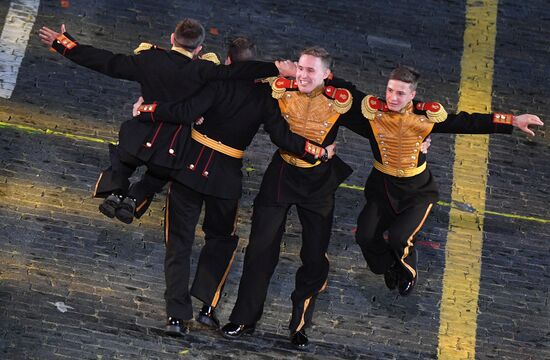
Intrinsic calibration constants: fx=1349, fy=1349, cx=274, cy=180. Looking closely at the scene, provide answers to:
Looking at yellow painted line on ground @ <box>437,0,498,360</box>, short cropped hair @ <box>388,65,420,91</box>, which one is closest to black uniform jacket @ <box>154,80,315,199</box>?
short cropped hair @ <box>388,65,420,91</box>

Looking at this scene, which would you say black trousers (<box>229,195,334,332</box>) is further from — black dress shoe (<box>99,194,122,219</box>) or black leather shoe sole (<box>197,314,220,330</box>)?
black dress shoe (<box>99,194,122,219</box>)

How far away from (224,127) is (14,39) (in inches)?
96.7

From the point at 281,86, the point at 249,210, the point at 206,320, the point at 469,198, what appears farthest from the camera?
the point at 469,198

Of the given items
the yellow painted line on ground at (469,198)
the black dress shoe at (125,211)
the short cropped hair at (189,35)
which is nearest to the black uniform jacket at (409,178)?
the yellow painted line on ground at (469,198)

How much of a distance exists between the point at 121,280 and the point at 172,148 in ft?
3.58

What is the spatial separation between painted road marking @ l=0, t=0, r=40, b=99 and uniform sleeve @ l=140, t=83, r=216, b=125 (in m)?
1.87

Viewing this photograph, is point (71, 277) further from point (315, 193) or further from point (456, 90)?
point (456, 90)

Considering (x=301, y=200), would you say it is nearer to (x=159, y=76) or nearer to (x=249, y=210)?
(x=249, y=210)

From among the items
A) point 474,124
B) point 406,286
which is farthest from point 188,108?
point 406,286

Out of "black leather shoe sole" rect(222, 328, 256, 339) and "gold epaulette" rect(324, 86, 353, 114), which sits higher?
"gold epaulette" rect(324, 86, 353, 114)

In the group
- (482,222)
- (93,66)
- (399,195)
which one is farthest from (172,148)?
(482,222)

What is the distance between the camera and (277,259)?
9273mm

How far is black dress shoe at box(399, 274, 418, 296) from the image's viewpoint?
30.9ft

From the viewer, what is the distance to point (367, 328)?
9.38 m
